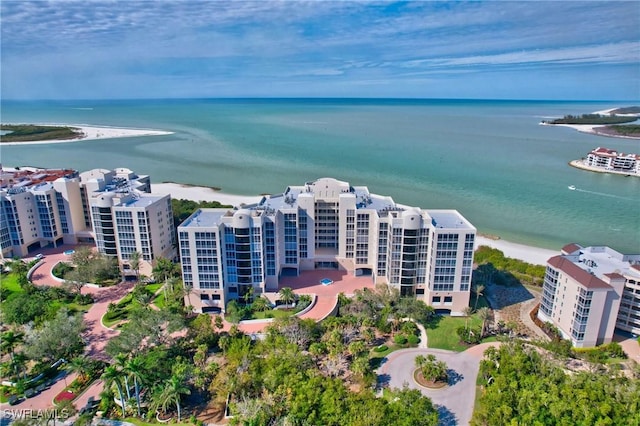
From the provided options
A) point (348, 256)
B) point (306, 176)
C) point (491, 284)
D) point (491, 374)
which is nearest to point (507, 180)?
point (306, 176)

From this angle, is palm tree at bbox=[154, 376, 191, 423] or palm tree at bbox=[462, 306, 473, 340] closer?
palm tree at bbox=[154, 376, 191, 423]

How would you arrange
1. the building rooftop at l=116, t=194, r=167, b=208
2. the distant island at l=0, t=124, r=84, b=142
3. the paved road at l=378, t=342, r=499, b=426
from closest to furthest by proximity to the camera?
the paved road at l=378, t=342, r=499, b=426
the building rooftop at l=116, t=194, r=167, b=208
the distant island at l=0, t=124, r=84, b=142

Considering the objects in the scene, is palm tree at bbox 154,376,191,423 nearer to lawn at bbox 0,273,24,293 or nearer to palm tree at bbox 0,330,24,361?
palm tree at bbox 0,330,24,361

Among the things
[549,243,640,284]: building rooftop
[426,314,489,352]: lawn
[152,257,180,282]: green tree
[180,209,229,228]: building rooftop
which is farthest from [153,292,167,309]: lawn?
[549,243,640,284]: building rooftop

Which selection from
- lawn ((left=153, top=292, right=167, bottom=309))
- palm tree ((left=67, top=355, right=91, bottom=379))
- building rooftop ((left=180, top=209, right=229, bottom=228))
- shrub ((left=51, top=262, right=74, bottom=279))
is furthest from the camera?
shrub ((left=51, top=262, right=74, bottom=279))

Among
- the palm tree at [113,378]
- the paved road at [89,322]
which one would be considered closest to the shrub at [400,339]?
the palm tree at [113,378]

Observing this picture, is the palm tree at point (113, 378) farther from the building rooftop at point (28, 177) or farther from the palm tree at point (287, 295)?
the building rooftop at point (28, 177)

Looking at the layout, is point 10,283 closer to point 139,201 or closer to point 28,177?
point 139,201
